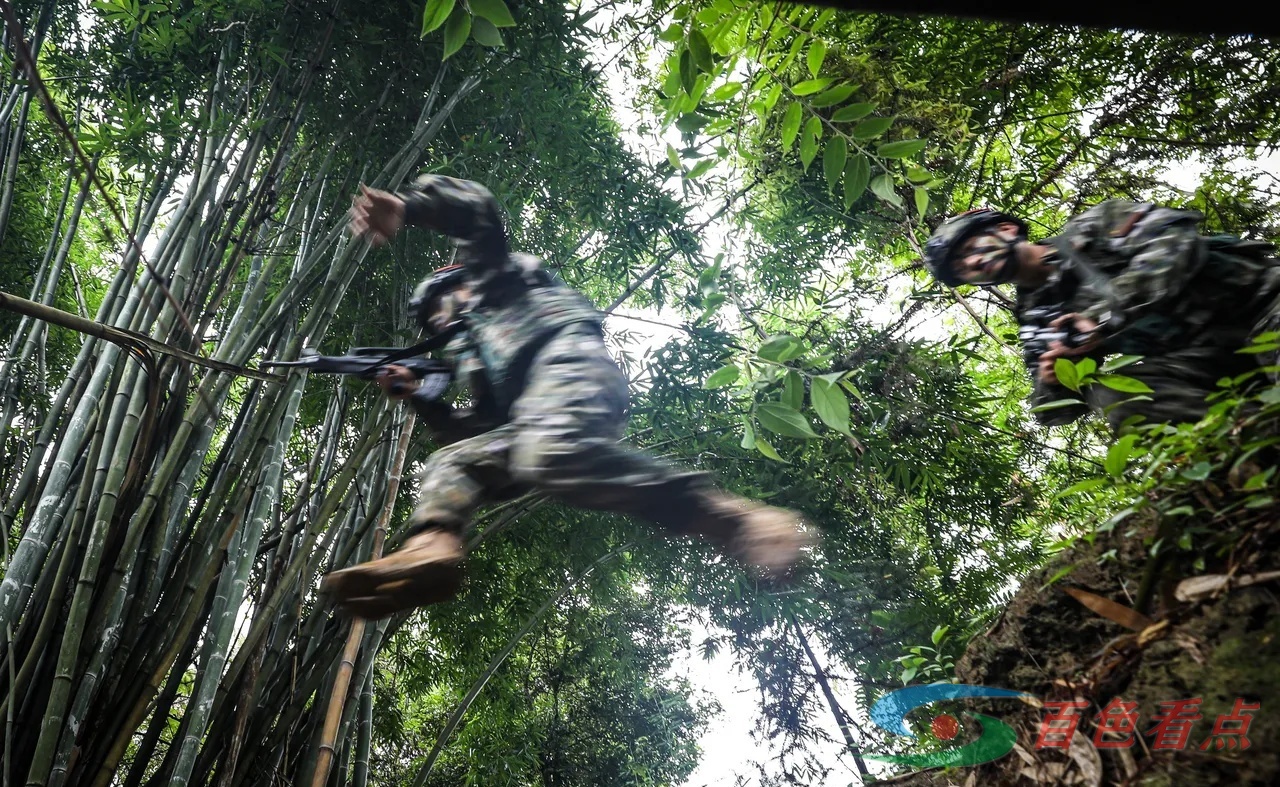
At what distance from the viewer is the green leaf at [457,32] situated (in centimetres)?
96

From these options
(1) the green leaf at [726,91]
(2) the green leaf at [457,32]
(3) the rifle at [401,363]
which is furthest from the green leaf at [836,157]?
(3) the rifle at [401,363]

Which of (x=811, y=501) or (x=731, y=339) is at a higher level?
(x=731, y=339)

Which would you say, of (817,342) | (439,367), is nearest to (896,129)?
(817,342)

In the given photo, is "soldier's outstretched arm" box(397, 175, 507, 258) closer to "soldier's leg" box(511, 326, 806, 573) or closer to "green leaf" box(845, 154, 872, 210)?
"soldier's leg" box(511, 326, 806, 573)

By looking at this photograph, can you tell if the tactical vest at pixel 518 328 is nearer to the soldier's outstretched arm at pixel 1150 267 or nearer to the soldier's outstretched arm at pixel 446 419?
the soldier's outstretched arm at pixel 446 419

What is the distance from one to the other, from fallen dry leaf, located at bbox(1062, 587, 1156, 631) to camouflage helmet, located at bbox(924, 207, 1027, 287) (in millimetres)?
1016

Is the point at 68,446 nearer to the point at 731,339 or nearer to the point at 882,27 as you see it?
the point at 731,339

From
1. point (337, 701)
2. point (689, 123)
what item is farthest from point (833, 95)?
point (337, 701)

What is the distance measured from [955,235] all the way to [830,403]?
0.90m

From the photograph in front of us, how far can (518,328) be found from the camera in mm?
1571

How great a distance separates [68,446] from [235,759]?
3.18 feet

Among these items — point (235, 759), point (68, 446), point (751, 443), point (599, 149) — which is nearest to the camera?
point (751, 443)

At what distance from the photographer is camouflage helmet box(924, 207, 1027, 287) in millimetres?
1930

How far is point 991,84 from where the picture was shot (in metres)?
3.16
